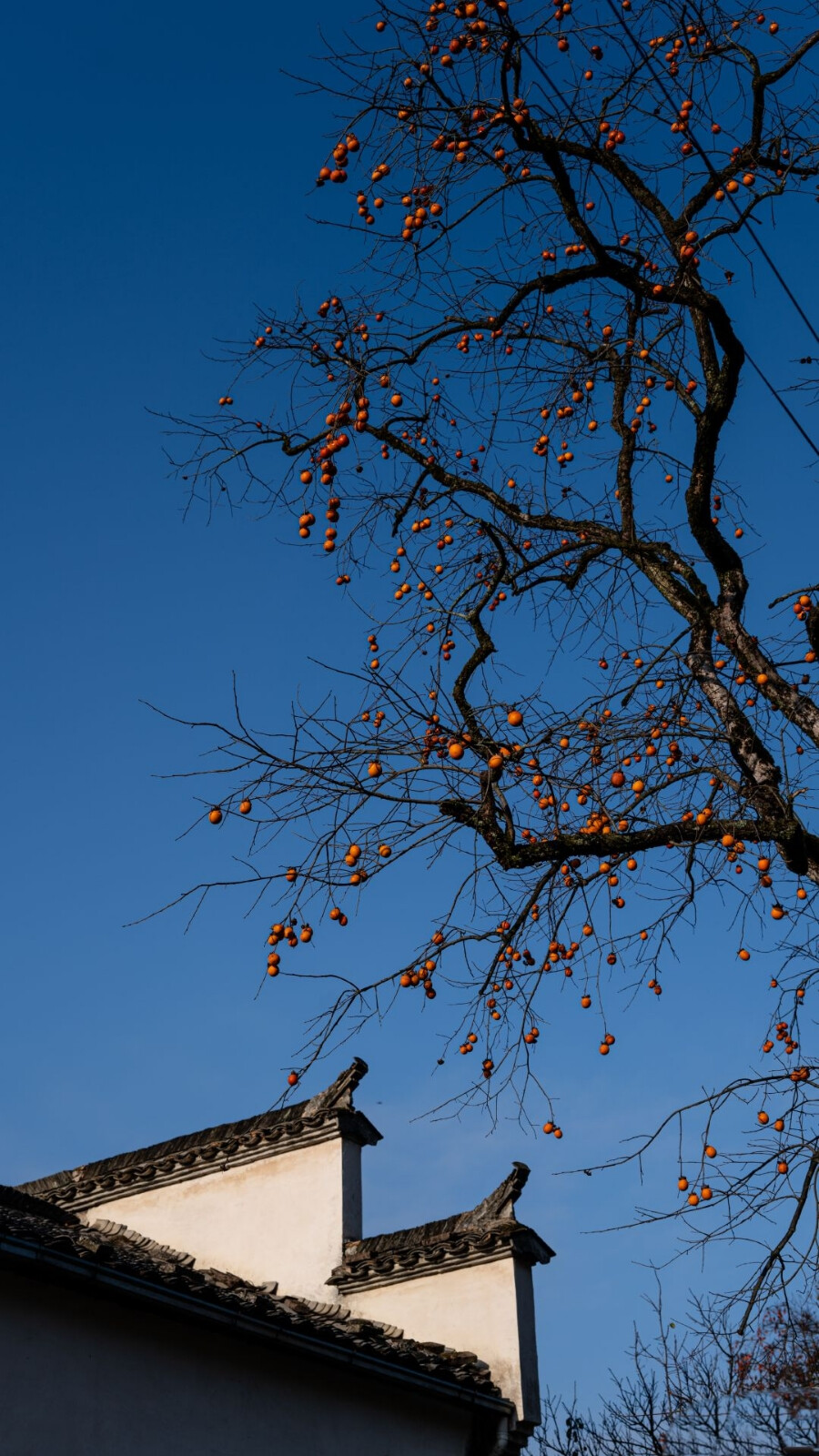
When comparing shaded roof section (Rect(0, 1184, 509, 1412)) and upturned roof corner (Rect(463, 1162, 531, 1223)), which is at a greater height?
upturned roof corner (Rect(463, 1162, 531, 1223))

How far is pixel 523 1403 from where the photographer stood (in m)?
7.35

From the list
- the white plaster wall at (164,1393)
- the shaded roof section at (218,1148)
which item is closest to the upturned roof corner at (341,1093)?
the shaded roof section at (218,1148)

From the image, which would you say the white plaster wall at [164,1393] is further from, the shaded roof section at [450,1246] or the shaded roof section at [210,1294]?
the shaded roof section at [450,1246]

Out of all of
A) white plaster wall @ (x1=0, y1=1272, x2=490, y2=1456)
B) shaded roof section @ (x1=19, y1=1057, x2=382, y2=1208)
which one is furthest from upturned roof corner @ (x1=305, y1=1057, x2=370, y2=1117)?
white plaster wall @ (x1=0, y1=1272, x2=490, y2=1456)

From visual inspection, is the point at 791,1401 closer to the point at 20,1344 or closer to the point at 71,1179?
the point at 71,1179

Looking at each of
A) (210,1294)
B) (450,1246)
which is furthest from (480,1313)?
(210,1294)

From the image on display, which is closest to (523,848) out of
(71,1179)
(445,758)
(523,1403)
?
(445,758)

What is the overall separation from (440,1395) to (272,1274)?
1.79 meters

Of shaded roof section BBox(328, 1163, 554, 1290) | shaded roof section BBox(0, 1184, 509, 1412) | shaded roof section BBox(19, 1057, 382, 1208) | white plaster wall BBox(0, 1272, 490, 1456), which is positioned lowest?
white plaster wall BBox(0, 1272, 490, 1456)

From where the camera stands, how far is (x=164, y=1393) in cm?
570

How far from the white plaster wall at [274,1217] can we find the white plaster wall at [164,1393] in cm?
144

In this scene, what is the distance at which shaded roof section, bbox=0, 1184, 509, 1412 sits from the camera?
5117 millimetres

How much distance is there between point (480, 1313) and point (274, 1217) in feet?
5.24

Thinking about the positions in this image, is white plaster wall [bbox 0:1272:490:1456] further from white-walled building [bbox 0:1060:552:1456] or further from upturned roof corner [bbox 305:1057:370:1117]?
upturned roof corner [bbox 305:1057:370:1117]
